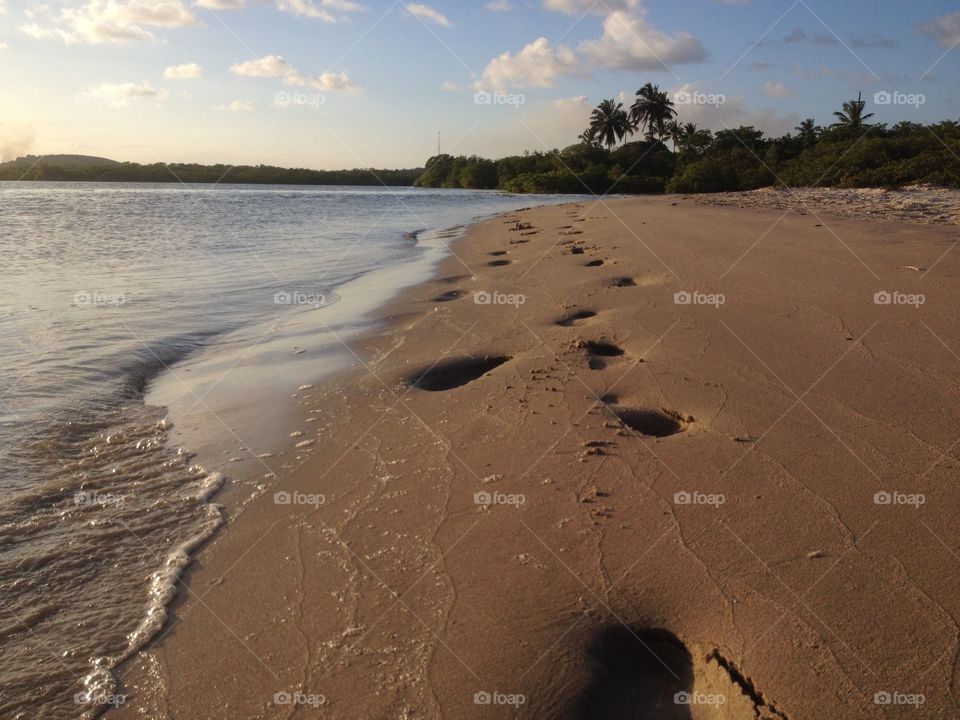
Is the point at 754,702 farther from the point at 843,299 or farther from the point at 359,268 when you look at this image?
the point at 359,268

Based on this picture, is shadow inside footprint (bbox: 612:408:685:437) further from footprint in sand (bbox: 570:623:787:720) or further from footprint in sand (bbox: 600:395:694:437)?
footprint in sand (bbox: 570:623:787:720)

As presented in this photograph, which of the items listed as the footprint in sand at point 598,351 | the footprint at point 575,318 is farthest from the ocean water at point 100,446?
the footprint at point 575,318

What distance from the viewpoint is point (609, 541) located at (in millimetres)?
2902

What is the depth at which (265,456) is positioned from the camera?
410cm

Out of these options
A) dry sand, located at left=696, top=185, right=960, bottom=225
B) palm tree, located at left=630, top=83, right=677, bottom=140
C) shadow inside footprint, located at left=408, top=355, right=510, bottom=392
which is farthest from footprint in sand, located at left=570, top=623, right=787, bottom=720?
palm tree, located at left=630, top=83, right=677, bottom=140

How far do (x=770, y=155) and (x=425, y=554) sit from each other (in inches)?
1987

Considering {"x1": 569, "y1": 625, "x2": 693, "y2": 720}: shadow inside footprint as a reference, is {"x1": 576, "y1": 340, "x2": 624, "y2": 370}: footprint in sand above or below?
above

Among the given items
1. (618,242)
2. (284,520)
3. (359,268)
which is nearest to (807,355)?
(284,520)

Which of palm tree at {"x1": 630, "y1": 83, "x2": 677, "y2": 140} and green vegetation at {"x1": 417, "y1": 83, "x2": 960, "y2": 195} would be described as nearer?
green vegetation at {"x1": 417, "y1": 83, "x2": 960, "y2": 195}

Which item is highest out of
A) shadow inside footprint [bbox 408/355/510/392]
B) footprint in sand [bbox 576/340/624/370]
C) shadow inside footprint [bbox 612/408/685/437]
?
footprint in sand [bbox 576/340/624/370]

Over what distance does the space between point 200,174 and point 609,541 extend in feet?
313

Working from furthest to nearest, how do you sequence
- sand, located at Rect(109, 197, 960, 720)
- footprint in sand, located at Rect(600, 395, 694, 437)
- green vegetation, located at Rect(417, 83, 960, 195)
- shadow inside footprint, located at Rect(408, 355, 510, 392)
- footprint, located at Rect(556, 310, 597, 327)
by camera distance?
green vegetation, located at Rect(417, 83, 960, 195)
footprint, located at Rect(556, 310, 597, 327)
shadow inside footprint, located at Rect(408, 355, 510, 392)
footprint in sand, located at Rect(600, 395, 694, 437)
sand, located at Rect(109, 197, 960, 720)

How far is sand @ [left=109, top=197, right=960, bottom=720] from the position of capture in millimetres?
2201

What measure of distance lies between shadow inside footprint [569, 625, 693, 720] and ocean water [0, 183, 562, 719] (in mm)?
1652
